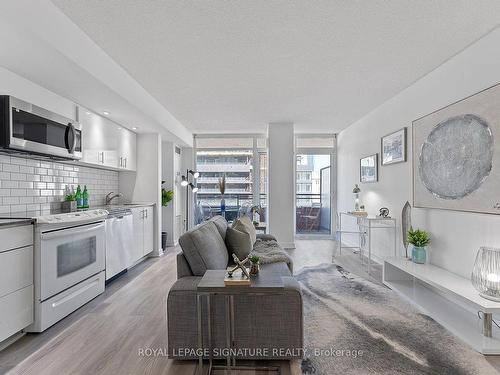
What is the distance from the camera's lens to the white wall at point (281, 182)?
5707 millimetres

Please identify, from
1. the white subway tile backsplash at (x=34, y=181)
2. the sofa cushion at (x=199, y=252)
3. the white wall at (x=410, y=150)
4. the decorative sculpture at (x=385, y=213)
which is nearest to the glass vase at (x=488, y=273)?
the white wall at (x=410, y=150)

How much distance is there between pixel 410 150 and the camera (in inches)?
148

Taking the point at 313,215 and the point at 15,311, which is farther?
the point at 313,215

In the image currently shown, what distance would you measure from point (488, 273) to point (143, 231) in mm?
4253

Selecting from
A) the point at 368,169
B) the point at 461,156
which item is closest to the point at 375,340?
the point at 461,156

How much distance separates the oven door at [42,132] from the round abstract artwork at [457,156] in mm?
3916

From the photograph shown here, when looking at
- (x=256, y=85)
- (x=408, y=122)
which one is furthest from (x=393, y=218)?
(x=256, y=85)

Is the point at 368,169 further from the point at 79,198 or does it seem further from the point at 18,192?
the point at 18,192

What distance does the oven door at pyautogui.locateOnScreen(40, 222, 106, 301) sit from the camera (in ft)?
7.99

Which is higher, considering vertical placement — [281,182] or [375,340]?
[281,182]

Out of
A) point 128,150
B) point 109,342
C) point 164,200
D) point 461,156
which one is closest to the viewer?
point 109,342

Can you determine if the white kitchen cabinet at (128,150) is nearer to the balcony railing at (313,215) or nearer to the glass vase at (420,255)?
the balcony railing at (313,215)

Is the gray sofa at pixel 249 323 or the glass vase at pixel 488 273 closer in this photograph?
the gray sofa at pixel 249 323

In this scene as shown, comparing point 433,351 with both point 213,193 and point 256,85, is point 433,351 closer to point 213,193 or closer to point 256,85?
point 256,85
